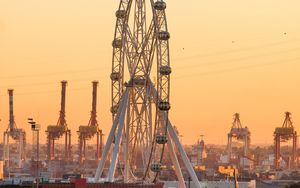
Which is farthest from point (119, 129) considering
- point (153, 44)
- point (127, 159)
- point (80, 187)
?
point (80, 187)

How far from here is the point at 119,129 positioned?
16350 centimetres

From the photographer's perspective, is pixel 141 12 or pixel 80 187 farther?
pixel 141 12

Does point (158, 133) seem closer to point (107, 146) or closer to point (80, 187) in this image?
point (107, 146)

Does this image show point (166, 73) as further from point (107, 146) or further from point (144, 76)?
point (107, 146)

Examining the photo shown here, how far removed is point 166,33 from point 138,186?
19.4 metres

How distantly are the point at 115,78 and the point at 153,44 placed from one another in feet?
34.2

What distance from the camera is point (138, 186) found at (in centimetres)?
14450

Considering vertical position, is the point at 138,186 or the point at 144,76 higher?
the point at 144,76

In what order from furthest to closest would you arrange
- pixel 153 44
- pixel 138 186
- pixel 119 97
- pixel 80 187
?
pixel 119 97, pixel 153 44, pixel 138 186, pixel 80 187

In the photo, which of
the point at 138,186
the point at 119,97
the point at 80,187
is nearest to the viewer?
the point at 80,187

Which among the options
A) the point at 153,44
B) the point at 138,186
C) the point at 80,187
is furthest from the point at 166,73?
the point at 80,187

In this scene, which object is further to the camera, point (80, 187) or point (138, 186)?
point (138, 186)

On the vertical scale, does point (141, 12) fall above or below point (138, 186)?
above

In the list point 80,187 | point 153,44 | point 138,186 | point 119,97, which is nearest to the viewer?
point 80,187
